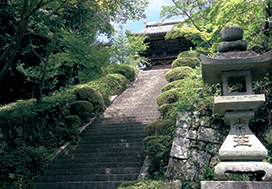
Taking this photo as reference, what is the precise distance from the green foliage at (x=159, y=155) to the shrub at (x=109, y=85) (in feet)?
22.7

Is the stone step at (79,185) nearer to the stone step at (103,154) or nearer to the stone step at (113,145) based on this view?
the stone step at (103,154)

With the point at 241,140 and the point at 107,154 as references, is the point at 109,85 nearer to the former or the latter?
the point at 107,154

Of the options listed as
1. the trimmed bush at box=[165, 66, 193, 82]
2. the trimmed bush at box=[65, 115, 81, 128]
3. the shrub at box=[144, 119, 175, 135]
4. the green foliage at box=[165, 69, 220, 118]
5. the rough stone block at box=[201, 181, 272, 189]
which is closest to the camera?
the rough stone block at box=[201, 181, 272, 189]

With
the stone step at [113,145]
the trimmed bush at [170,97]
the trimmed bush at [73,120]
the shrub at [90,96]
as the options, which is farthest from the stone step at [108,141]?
the shrub at [90,96]

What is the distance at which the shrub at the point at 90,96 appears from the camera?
1095 centimetres

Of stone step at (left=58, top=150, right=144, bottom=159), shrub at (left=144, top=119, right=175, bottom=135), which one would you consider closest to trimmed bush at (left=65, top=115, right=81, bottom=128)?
stone step at (left=58, top=150, right=144, bottom=159)

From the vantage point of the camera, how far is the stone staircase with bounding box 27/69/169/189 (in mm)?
6535

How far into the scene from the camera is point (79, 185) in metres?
6.32

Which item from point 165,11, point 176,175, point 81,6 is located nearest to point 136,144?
→ point 176,175

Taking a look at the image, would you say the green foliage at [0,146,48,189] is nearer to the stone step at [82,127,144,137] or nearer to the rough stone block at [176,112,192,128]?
the stone step at [82,127,144,137]

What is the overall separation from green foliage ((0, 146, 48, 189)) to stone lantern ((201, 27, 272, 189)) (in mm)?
5148

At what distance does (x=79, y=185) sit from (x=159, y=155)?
2405 mm

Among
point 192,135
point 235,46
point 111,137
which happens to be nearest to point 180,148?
point 192,135

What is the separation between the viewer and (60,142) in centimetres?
884
